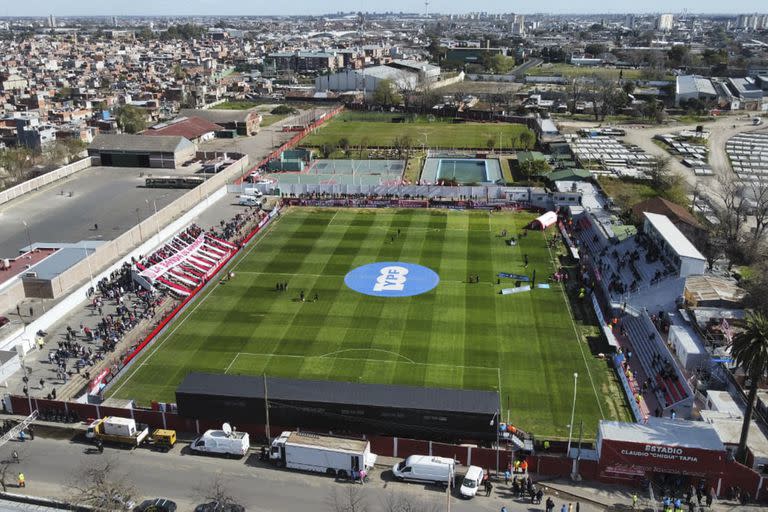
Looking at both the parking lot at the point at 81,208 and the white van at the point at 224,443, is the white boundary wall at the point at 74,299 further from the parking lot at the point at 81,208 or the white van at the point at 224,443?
the white van at the point at 224,443

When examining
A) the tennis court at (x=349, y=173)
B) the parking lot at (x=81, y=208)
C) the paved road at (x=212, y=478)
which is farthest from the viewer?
the tennis court at (x=349, y=173)

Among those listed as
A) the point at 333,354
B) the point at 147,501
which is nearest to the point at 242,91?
the point at 333,354

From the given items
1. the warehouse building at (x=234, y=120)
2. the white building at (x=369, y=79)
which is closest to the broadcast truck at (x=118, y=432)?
the warehouse building at (x=234, y=120)

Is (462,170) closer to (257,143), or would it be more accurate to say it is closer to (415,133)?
(415,133)

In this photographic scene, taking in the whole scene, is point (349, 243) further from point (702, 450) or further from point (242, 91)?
point (242, 91)

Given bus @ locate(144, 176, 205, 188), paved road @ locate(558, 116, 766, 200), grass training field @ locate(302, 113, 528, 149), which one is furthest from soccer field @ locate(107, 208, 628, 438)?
grass training field @ locate(302, 113, 528, 149)

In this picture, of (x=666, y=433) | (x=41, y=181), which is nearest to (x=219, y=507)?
(x=666, y=433)

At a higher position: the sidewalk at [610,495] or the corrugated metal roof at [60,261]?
the corrugated metal roof at [60,261]
